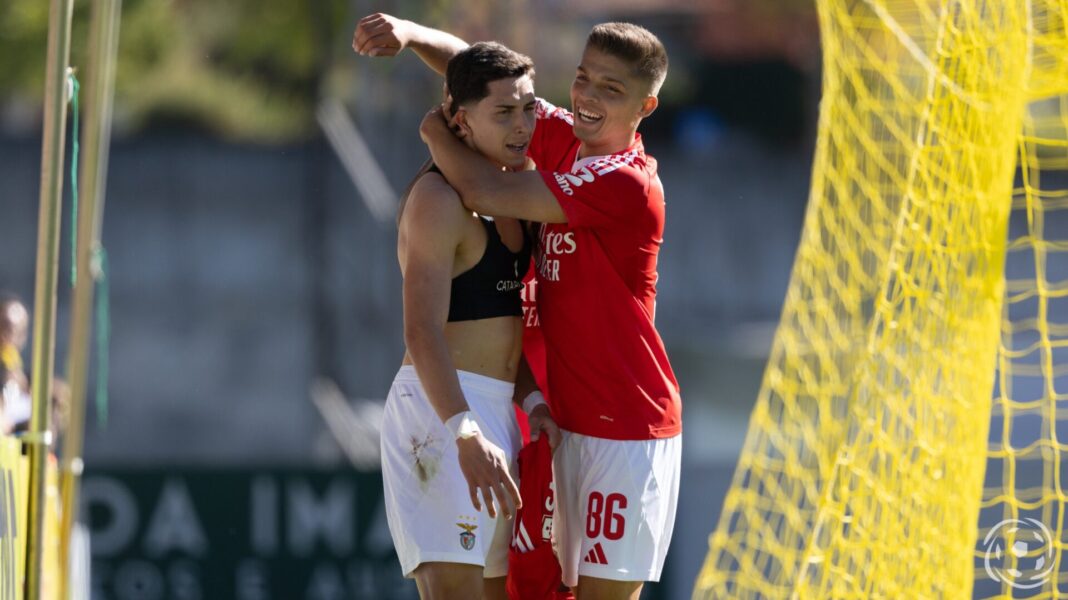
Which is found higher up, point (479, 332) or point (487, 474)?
point (479, 332)

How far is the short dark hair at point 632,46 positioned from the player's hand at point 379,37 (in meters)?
0.48

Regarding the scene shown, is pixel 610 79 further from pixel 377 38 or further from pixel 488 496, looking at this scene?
pixel 488 496

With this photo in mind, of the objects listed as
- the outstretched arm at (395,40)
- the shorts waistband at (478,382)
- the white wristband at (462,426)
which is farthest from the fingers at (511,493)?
the outstretched arm at (395,40)

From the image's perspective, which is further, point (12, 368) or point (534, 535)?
point (12, 368)

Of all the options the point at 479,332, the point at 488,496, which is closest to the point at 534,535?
the point at 488,496

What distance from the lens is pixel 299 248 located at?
14469mm

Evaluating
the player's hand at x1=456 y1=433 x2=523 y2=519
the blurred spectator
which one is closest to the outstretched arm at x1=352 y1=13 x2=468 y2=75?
the player's hand at x1=456 y1=433 x2=523 y2=519

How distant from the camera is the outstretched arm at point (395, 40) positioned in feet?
11.3

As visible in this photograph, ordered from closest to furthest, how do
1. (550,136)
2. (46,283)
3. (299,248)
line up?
(46,283) → (550,136) → (299,248)

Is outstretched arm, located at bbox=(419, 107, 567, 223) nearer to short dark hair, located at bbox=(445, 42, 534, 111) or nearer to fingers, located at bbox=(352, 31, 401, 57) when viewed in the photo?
short dark hair, located at bbox=(445, 42, 534, 111)

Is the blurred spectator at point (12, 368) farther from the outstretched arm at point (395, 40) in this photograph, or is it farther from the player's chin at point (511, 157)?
the player's chin at point (511, 157)

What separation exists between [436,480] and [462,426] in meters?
0.24

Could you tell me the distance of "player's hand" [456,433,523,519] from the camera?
9.77ft

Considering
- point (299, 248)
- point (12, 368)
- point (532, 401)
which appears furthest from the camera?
point (299, 248)
